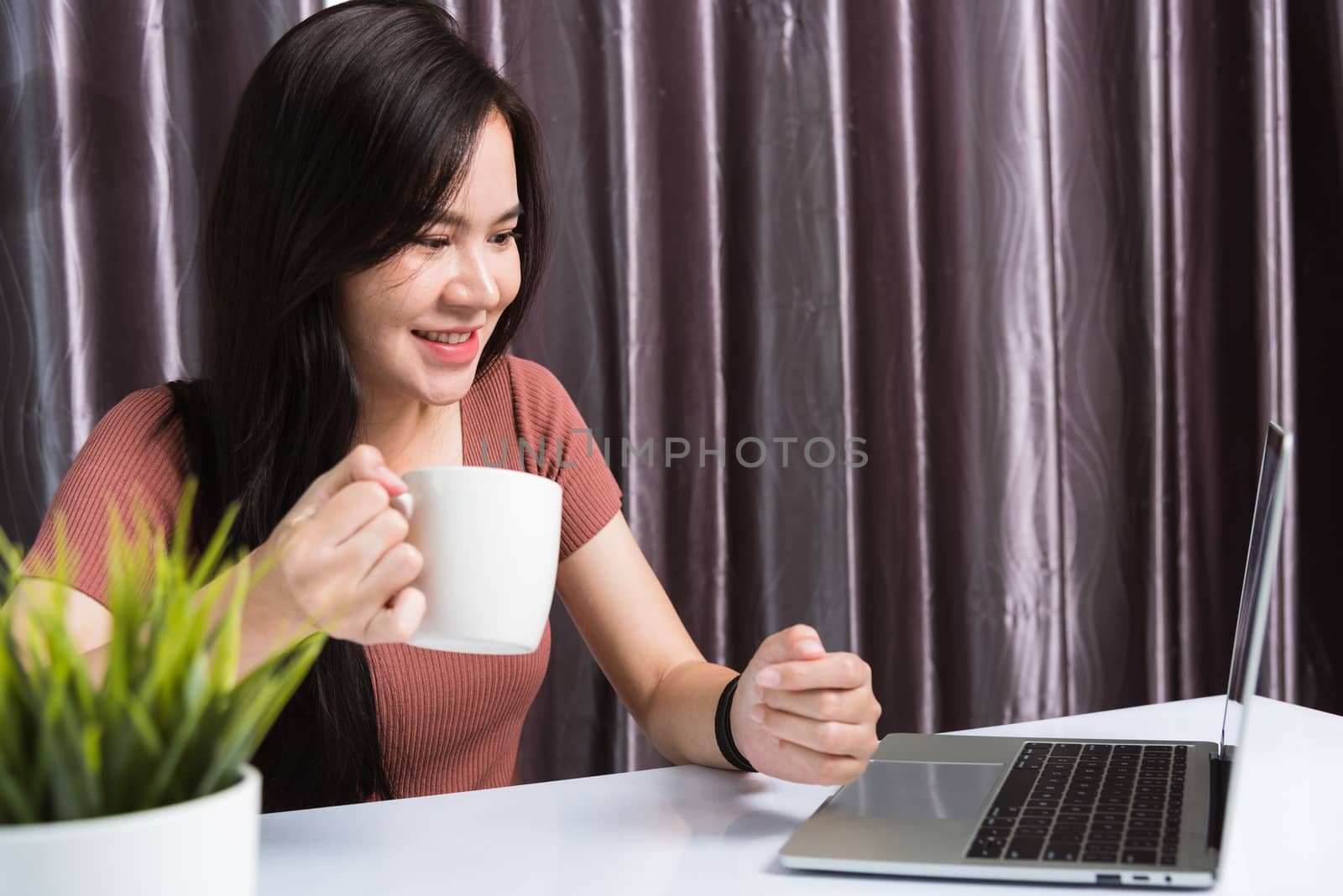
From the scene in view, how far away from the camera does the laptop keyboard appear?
62cm

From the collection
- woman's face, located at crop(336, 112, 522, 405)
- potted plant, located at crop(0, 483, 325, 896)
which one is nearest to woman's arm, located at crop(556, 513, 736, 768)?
woman's face, located at crop(336, 112, 522, 405)

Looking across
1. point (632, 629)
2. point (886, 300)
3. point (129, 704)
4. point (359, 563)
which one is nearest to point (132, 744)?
point (129, 704)

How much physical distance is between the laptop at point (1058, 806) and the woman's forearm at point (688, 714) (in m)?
0.13

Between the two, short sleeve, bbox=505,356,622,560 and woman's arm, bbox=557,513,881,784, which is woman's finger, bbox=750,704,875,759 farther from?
short sleeve, bbox=505,356,622,560

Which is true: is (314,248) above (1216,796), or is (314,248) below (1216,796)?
above

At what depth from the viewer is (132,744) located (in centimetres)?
39

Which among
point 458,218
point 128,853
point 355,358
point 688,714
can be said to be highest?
point 458,218

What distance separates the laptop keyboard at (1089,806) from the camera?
62 centimetres

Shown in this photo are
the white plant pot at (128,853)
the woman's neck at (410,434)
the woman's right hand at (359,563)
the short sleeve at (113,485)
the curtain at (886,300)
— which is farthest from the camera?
the curtain at (886,300)

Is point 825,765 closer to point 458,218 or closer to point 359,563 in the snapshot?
point 359,563

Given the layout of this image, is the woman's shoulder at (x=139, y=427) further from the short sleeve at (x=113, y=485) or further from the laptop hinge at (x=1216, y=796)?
the laptop hinge at (x=1216, y=796)

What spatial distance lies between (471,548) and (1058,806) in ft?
1.22

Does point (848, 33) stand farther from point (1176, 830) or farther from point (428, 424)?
point (1176, 830)

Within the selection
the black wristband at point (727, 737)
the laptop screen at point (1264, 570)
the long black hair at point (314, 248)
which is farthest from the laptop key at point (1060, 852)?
the long black hair at point (314, 248)
